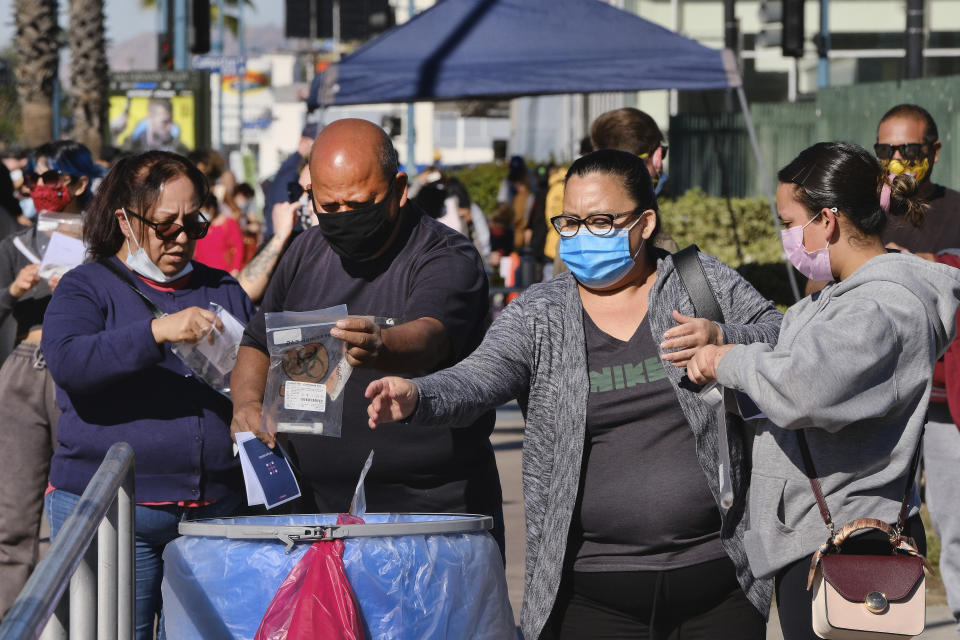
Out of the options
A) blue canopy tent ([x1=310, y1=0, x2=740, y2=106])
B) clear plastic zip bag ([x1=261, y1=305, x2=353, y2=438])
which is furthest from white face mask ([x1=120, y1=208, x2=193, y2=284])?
blue canopy tent ([x1=310, y1=0, x2=740, y2=106])

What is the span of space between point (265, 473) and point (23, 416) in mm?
1761

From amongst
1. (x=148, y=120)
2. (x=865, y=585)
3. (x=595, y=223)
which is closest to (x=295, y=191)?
(x=595, y=223)

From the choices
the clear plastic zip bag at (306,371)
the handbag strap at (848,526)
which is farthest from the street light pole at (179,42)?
the handbag strap at (848,526)

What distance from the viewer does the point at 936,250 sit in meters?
5.74

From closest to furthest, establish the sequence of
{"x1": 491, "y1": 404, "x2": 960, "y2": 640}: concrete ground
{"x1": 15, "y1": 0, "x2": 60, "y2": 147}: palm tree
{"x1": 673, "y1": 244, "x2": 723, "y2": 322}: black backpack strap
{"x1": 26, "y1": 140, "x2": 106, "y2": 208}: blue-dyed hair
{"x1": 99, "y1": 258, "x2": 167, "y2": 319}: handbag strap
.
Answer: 1. {"x1": 673, "y1": 244, "x2": 723, "y2": 322}: black backpack strap
2. {"x1": 99, "y1": 258, "x2": 167, "y2": 319}: handbag strap
3. {"x1": 26, "y1": 140, "x2": 106, "y2": 208}: blue-dyed hair
4. {"x1": 491, "y1": 404, "x2": 960, "y2": 640}: concrete ground
5. {"x1": 15, "y1": 0, "x2": 60, "y2": 147}: palm tree

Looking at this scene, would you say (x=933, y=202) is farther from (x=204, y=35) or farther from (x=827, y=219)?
(x=204, y=35)

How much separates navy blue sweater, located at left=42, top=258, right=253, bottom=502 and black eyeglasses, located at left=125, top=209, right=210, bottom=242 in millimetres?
154

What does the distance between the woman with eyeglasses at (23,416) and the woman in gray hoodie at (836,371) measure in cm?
269

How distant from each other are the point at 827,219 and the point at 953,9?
86.3ft

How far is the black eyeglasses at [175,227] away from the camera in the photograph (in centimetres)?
411

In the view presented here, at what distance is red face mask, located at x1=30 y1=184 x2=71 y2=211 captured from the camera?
19.0 ft

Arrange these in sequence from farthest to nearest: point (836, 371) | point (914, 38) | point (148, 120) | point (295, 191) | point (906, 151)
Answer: point (148, 120) < point (914, 38) < point (295, 191) < point (906, 151) < point (836, 371)

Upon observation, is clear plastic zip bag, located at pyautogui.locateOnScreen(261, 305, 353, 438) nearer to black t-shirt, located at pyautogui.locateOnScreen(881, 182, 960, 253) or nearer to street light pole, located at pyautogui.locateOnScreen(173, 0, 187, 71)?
black t-shirt, located at pyautogui.locateOnScreen(881, 182, 960, 253)

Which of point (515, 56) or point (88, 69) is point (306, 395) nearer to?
point (515, 56)
